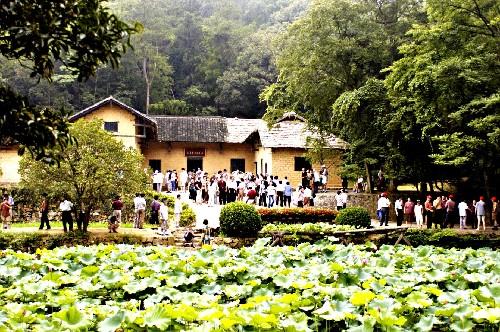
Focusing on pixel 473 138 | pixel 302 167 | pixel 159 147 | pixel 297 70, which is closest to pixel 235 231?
pixel 473 138

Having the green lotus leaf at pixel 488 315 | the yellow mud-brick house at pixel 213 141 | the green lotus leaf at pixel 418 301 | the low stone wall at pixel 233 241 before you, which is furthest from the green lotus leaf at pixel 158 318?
the yellow mud-brick house at pixel 213 141

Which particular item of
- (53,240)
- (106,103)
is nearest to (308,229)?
(53,240)

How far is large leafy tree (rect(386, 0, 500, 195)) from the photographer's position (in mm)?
19781

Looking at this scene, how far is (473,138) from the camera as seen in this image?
65.2 feet

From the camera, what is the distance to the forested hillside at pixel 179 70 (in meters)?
48.4

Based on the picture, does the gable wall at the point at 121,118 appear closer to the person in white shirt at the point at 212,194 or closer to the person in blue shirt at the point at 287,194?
the person in white shirt at the point at 212,194

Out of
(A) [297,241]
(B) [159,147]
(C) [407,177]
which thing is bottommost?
(A) [297,241]

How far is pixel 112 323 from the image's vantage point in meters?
5.68

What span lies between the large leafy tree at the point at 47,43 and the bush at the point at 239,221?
14.2m

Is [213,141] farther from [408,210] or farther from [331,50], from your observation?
[408,210]

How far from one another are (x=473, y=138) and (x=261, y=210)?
8.03m

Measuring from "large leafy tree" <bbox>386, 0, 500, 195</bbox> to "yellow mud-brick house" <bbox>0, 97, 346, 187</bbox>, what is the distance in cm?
1087

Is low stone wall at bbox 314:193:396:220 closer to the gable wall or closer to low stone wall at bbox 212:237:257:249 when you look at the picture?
low stone wall at bbox 212:237:257:249

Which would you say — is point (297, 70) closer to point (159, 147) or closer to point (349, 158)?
point (349, 158)
